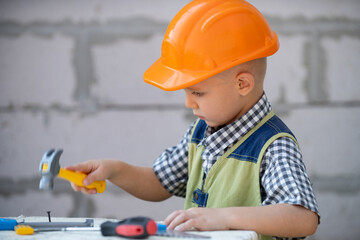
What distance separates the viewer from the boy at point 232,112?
1.35 m

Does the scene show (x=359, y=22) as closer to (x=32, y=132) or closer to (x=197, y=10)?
(x=197, y=10)

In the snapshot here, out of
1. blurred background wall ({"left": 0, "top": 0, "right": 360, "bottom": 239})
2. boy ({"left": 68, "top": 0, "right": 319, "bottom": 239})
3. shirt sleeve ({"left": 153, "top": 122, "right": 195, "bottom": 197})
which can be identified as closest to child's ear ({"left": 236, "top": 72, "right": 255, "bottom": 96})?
boy ({"left": 68, "top": 0, "right": 319, "bottom": 239})

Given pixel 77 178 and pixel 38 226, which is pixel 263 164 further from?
pixel 38 226

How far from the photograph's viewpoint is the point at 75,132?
2516 millimetres

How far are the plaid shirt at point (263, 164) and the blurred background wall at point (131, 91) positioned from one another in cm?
71

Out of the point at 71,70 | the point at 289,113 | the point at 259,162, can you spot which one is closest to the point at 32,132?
the point at 71,70

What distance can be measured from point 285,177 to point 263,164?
12cm

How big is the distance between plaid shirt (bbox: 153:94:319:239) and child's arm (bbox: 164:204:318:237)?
36mm

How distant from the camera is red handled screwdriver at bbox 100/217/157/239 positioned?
3.45ft

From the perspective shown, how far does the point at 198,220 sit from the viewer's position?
3.92 ft

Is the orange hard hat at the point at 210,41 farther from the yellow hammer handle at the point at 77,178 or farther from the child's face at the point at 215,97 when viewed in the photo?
the yellow hammer handle at the point at 77,178

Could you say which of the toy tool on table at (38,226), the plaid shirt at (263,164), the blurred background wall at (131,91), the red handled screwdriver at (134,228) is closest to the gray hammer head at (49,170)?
the toy tool on table at (38,226)

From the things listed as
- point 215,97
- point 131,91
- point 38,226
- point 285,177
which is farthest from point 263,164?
point 131,91

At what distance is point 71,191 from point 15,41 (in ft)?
2.69
